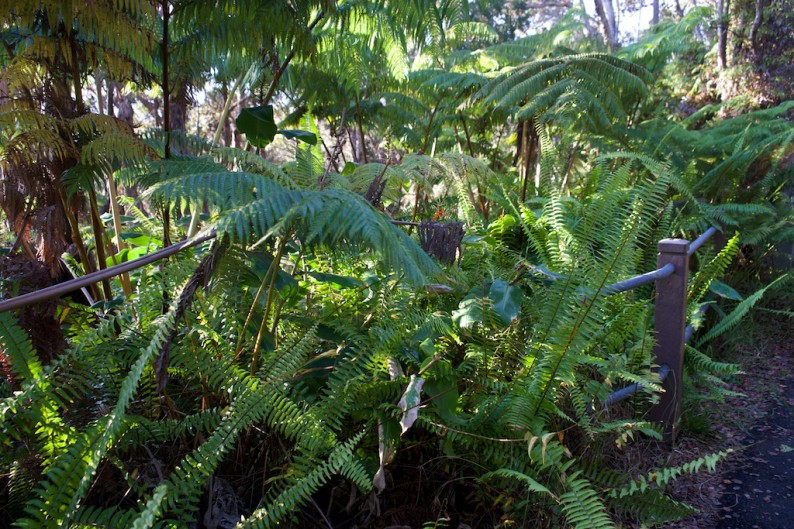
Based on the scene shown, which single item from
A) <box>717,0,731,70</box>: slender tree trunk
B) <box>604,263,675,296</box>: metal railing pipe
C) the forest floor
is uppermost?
<box>717,0,731,70</box>: slender tree trunk

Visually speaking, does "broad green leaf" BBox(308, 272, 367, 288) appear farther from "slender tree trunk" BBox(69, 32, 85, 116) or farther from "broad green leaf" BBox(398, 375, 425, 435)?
"slender tree trunk" BBox(69, 32, 85, 116)

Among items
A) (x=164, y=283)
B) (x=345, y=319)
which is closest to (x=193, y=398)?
(x=164, y=283)

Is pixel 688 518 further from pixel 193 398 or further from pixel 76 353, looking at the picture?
pixel 76 353

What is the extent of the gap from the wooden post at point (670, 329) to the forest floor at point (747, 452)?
0.17 metres

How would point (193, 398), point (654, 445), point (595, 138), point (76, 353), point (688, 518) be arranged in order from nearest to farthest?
point (76, 353) → point (193, 398) → point (688, 518) → point (654, 445) → point (595, 138)

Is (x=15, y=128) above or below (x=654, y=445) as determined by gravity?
above

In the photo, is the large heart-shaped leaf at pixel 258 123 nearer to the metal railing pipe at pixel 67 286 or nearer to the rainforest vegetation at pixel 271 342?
the rainforest vegetation at pixel 271 342

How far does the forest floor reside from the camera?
93.3 inches

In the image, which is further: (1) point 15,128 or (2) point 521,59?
(2) point 521,59

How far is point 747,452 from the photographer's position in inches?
116

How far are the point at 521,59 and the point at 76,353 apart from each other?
6.66 meters

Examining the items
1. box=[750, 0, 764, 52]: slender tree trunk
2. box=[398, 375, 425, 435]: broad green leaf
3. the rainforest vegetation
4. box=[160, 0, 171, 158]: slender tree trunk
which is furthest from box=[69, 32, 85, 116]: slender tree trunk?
box=[750, 0, 764, 52]: slender tree trunk

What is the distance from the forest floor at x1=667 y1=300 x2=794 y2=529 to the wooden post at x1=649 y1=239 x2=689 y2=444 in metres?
0.17

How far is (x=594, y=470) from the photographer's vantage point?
1.93 meters
